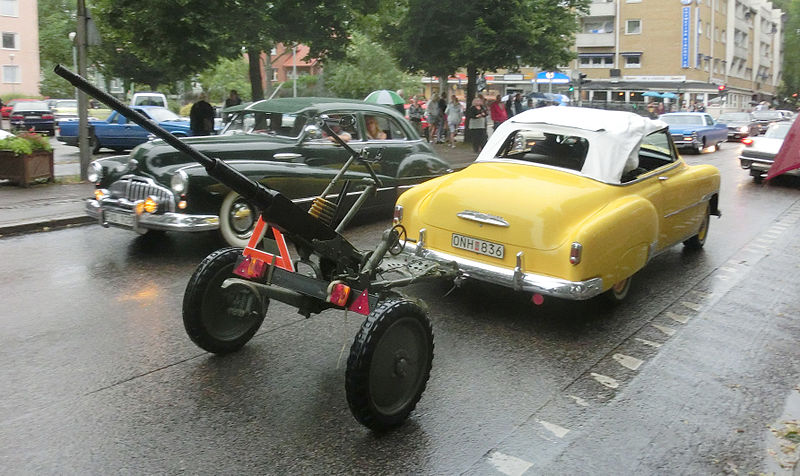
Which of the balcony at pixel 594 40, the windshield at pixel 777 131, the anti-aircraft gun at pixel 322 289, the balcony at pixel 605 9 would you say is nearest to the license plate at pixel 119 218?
the anti-aircraft gun at pixel 322 289

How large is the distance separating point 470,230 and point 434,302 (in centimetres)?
87

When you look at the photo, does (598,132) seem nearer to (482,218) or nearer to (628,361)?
→ (482,218)

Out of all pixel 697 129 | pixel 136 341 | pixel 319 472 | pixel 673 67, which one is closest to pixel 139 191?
pixel 136 341

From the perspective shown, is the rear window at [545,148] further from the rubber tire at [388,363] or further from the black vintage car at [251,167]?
the rubber tire at [388,363]

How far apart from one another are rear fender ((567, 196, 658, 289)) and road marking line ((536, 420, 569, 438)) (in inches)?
68.2

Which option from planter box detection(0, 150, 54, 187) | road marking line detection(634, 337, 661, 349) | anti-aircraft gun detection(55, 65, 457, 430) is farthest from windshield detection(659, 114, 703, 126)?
anti-aircraft gun detection(55, 65, 457, 430)

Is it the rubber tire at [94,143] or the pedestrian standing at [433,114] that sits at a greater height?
the pedestrian standing at [433,114]

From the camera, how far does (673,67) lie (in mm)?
72188

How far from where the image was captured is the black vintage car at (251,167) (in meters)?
8.09

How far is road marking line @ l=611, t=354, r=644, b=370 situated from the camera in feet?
17.2

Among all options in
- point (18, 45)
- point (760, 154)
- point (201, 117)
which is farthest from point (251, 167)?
point (18, 45)

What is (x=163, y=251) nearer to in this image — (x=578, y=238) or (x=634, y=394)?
(x=578, y=238)

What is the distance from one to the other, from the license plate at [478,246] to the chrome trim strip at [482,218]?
0.17m

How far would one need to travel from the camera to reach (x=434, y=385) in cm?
477
